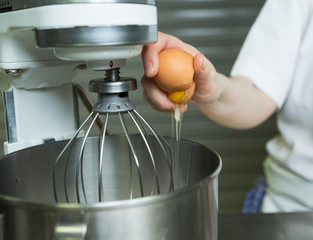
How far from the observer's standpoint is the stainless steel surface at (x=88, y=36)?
1.63 ft

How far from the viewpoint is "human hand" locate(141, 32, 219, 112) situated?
69 cm

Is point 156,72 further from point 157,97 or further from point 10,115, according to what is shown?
point 10,115

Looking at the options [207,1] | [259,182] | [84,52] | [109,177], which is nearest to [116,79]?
[84,52]

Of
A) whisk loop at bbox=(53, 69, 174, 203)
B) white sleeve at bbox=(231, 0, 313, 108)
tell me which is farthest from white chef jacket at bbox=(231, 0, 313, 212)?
whisk loop at bbox=(53, 69, 174, 203)

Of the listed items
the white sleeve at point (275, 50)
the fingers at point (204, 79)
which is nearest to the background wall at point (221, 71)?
the white sleeve at point (275, 50)

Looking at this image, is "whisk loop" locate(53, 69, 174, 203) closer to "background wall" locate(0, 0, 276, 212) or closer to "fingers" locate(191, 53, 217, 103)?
"fingers" locate(191, 53, 217, 103)

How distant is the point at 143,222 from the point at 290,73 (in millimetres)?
952

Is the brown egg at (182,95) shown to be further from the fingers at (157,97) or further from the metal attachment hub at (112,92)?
the metal attachment hub at (112,92)

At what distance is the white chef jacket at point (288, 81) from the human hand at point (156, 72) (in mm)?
345

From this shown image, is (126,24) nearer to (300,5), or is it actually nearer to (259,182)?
(300,5)

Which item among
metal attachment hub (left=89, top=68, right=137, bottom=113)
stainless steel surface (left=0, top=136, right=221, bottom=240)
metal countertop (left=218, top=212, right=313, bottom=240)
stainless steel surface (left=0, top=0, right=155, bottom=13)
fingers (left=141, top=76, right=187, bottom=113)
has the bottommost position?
metal countertop (left=218, top=212, right=313, bottom=240)

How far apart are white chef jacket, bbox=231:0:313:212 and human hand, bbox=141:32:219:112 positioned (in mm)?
345

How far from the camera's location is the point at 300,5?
1248mm

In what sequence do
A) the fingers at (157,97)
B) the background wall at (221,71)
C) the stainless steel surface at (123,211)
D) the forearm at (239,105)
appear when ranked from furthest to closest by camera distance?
the background wall at (221,71)
the forearm at (239,105)
the fingers at (157,97)
the stainless steel surface at (123,211)
